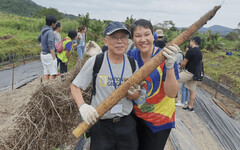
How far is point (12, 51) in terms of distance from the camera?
816 centimetres

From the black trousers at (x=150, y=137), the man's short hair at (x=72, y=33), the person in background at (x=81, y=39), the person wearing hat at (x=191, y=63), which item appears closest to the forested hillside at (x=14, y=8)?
the person in background at (x=81, y=39)

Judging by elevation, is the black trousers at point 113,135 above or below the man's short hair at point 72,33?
below

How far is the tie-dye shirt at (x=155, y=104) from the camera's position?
1534 mm

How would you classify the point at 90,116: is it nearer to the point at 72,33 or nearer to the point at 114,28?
the point at 114,28

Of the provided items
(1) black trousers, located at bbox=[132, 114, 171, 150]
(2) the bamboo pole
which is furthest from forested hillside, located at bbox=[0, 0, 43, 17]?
(2) the bamboo pole

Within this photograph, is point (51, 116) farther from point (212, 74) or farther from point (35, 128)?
point (212, 74)

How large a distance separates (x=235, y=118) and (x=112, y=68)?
180 inches

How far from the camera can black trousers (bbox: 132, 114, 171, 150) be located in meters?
1.65

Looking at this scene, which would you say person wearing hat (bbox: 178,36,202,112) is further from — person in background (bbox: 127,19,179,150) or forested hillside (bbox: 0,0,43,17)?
forested hillside (bbox: 0,0,43,17)

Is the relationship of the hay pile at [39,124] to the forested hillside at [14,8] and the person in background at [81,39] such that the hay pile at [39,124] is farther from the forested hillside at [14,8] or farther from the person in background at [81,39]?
the forested hillside at [14,8]

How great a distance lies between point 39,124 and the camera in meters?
2.31

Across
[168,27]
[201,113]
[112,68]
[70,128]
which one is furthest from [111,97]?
[168,27]

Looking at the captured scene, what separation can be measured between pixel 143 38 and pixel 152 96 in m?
0.56

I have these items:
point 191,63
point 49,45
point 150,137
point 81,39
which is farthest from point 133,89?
point 81,39
